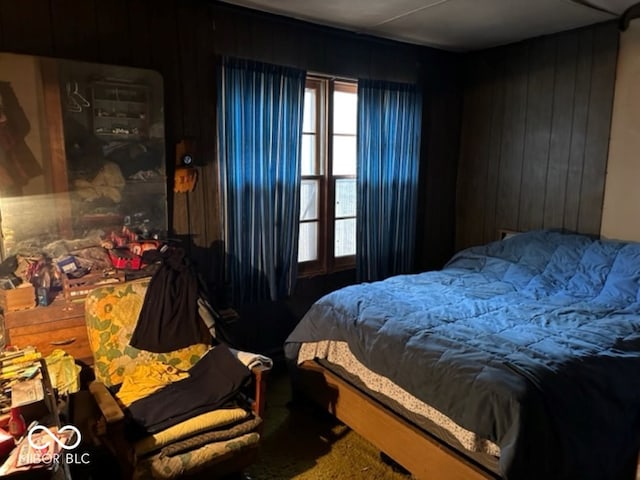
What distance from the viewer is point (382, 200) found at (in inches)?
149

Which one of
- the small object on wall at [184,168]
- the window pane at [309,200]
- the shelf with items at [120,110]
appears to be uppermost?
the shelf with items at [120,110]

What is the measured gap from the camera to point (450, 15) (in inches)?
124

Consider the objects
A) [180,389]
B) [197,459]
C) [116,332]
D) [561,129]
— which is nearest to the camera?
[197,459]

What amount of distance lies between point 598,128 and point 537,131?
0.46 meters

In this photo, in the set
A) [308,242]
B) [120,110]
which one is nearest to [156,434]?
[120,110]

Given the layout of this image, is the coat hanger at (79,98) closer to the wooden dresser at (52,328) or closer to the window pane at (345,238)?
the wooden dresser at (52,328)

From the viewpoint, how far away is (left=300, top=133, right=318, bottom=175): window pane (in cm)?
349

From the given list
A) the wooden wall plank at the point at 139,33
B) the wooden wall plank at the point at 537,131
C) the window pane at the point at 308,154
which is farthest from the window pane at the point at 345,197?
the wooden wall plank at the point at 139,33

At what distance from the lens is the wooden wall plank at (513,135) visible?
3.80 m

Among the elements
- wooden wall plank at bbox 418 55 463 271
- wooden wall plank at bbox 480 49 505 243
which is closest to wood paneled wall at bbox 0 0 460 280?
wooden wall plank at bbox 418 55 463 271

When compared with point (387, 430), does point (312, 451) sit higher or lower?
lower

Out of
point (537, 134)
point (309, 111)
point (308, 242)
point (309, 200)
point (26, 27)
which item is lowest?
point (308, 242)

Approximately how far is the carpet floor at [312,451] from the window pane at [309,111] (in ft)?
6.34

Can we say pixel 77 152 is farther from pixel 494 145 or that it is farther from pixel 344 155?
pixel 494 145
